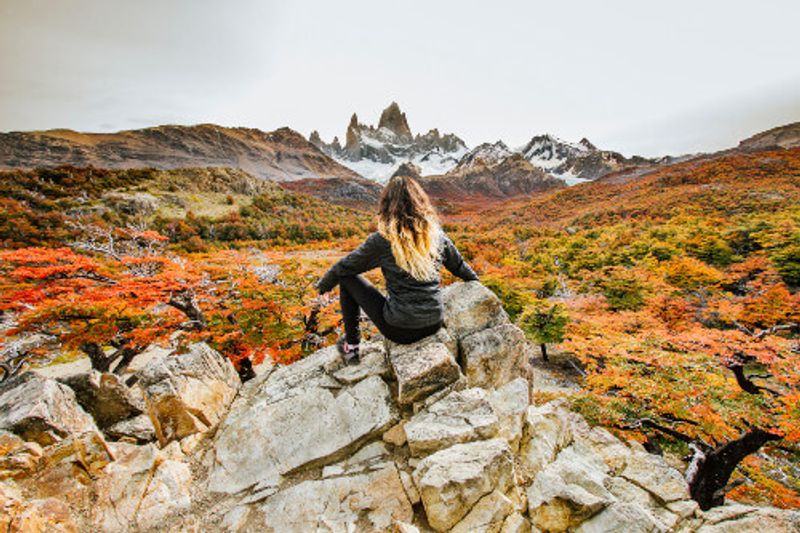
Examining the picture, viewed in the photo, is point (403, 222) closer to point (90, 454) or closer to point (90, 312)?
point (90, 454)

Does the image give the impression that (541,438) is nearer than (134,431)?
Yes

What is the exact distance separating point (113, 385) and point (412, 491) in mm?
4314

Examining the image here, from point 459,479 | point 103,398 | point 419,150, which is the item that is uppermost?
point 419,150

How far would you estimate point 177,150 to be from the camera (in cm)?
5912

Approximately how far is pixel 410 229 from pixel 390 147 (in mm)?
133037

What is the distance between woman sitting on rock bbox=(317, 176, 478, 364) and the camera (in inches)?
107

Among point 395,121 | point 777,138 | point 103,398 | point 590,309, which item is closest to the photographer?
point 103,398

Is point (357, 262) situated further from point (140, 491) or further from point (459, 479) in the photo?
point (140, 491)

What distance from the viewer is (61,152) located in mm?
43719

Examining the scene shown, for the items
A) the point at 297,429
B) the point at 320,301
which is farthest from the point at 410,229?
the point at 320,301

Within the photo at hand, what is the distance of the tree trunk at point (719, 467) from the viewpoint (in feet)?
14.6

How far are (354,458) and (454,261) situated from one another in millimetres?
2221

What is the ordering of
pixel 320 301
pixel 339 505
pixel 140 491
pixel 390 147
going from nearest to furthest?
pixel 339 505 < pixel 140 491 < pixel 320 301 < pixel 390 147

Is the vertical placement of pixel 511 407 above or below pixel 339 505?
above
